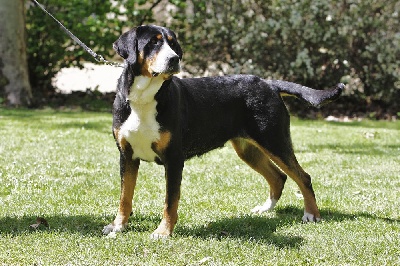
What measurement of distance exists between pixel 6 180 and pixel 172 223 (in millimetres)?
2718

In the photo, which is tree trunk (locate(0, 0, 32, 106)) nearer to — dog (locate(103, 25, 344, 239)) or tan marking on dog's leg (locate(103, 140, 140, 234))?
dog (locate(103, 25, 344, 239))

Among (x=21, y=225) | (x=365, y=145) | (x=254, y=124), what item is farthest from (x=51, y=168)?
(x=365, y=145)

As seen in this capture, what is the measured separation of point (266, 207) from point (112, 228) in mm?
1580

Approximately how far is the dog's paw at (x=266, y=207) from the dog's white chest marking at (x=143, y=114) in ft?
5.05

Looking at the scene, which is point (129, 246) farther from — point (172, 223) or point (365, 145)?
point (365, 145)

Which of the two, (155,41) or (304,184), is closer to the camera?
(155,41)

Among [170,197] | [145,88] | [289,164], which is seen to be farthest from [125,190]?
[289,164]

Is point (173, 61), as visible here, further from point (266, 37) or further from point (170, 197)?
point (266, 37)

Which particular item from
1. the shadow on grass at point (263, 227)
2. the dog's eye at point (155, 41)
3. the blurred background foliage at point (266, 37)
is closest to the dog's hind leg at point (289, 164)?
the shadow on grass at point (263, 227)

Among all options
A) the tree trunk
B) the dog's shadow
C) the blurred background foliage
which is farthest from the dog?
the tree trunk

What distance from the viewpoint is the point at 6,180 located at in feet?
22.7

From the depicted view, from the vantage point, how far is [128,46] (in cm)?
472

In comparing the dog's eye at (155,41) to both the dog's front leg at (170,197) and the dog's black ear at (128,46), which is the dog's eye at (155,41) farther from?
the dog's front leg at (170,197)

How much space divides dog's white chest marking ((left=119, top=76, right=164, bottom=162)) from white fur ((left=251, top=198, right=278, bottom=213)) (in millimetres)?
1548
